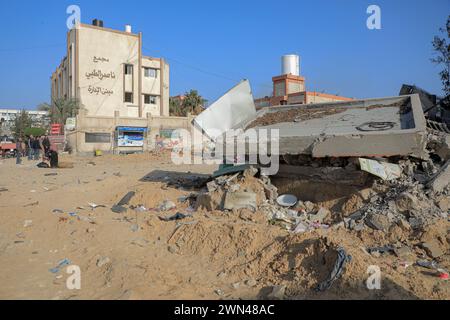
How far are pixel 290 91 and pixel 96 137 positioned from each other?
1360 cm

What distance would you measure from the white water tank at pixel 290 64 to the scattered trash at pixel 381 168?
72.9ft

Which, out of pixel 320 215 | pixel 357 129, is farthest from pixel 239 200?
pixel 357 129

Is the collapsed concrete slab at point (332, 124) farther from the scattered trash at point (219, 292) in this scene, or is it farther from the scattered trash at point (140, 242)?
the scattered trash at point (219, 292)

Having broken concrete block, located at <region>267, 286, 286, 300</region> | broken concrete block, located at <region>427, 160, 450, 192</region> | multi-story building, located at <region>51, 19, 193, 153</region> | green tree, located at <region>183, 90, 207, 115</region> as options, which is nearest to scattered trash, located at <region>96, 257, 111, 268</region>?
broken concrete block, located at <region>267, 286, 286, 300</region>

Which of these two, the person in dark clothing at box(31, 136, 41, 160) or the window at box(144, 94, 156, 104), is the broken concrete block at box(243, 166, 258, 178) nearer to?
the person in dark clothing at box(31, 136, 41, 160)

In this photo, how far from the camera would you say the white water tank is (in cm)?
2658

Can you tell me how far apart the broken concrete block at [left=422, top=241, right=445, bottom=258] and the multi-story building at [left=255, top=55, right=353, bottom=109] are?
20.0 m

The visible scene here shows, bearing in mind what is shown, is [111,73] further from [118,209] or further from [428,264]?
[428,264]
